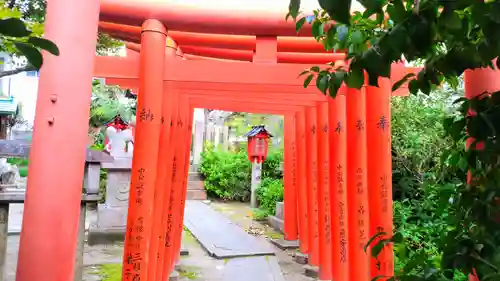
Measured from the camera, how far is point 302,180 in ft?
24.5

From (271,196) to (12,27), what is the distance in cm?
1195

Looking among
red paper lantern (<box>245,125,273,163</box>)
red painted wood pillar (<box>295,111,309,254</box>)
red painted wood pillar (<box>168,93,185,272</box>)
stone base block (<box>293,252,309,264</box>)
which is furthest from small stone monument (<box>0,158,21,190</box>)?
red paper lantern (<box>245,125,273,163</box>)

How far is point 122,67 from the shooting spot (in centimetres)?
435

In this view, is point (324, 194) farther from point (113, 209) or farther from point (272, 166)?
point (272, 166)

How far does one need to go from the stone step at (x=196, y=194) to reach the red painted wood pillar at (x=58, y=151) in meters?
14.0

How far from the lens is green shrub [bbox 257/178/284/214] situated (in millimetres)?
12148

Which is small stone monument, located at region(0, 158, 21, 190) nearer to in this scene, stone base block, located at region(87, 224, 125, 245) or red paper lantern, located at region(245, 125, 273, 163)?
stone base block, located at region(87, 224, 125, 245)

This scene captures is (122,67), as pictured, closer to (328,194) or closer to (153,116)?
(153,116)

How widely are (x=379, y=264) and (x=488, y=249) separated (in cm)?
307

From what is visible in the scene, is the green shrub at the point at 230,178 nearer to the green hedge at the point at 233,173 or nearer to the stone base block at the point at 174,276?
the green hedge at the point at 233,173

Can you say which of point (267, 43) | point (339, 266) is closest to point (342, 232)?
point (339, 266)

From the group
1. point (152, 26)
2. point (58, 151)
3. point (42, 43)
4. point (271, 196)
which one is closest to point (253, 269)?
point (152, 26)

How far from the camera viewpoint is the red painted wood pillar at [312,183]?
259 inches

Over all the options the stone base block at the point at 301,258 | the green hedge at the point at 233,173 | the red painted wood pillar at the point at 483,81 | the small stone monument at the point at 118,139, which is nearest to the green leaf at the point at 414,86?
the red painted wood pillar at the point at 483,81
